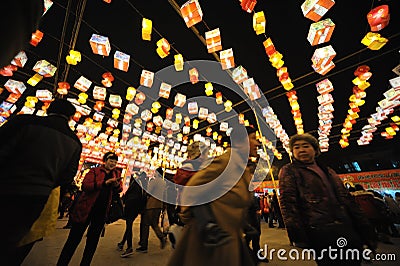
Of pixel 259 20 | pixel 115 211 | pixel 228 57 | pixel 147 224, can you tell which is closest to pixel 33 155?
pixel 115 211

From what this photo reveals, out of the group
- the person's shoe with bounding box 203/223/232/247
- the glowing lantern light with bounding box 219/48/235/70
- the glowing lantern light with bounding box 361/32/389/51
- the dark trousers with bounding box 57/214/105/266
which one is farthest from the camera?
the glowing lantern light with bounding box 219/48/235/70

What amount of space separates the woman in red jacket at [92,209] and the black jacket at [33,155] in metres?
1.12

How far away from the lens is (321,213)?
5.83ft

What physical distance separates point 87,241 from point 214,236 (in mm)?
2113

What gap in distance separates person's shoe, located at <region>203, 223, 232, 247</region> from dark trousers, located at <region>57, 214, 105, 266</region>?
1.91 m

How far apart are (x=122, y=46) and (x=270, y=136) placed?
10.8 metres

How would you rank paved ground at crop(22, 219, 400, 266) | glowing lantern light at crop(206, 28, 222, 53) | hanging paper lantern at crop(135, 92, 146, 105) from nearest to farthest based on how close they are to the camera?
paved ground at crop(22, 219, 400, 266) < glowing lantern light at crop(206, 28, 222, 53) < hanging paper lantern at crop(135, 92, 146, 105)

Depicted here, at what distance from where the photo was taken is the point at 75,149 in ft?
5.63

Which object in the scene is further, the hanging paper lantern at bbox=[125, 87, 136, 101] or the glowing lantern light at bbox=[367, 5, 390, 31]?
the hanging paper lantern at bbox=[125, 87, 136, 101]

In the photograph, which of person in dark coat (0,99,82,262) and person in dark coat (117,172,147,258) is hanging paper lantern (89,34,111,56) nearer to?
person in dark coat (117,172,147,258)

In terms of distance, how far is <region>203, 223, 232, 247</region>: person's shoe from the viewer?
54.7 inches

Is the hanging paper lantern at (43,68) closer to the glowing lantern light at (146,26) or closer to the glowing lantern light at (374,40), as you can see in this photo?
the glowing lantern light at (146,26)

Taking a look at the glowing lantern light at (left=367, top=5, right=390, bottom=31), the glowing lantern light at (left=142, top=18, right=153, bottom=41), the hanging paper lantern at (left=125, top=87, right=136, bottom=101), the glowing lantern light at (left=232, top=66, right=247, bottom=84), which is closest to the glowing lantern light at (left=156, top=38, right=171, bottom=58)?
the glowing lantern light at (left=142, top=18, right=153, bottom=41)

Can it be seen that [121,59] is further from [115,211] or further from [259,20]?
[115,211]
